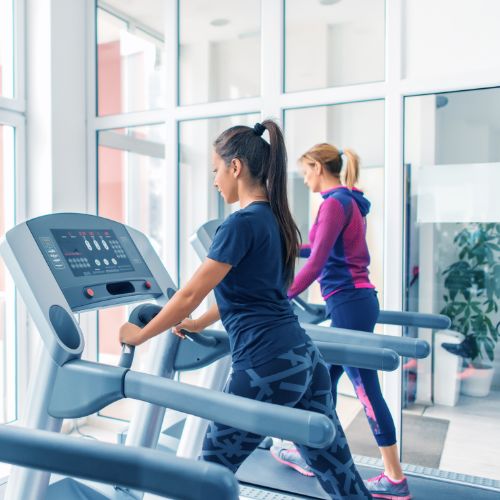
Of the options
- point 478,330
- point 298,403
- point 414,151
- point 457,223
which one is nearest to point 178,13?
point 414,151

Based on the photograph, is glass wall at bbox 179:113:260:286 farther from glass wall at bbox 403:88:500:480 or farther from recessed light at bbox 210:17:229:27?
glass wall at bbox 403:88:500:480

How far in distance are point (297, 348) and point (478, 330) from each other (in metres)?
1.65

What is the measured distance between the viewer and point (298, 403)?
1.60 metres

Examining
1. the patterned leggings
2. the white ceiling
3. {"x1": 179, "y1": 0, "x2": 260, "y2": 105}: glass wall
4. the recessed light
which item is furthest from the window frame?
the patterned leggings

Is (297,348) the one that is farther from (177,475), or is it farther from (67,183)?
(67,183)

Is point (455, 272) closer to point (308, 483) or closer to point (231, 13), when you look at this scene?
point (308, 483)

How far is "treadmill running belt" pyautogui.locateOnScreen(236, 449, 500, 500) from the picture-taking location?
239 centimetres

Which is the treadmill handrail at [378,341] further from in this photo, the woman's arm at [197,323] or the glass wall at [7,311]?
the glass wall at [7,311]

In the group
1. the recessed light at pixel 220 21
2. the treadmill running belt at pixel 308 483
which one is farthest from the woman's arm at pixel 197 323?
the recessed light at pixel 220 21

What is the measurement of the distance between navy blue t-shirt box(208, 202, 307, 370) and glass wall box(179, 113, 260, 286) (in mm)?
2047

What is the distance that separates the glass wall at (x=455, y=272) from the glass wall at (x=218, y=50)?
1.00 m

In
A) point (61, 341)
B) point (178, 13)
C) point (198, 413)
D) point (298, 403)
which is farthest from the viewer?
point (178, 13)

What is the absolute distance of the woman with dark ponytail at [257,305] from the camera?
4.86 ft

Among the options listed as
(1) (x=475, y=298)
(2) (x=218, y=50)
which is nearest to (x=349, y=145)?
(2) (x=218, y=50)
